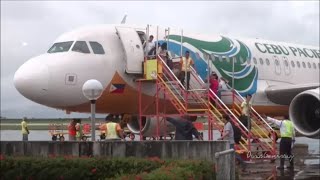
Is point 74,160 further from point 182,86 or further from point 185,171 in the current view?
point 182,86

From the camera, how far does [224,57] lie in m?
20.5

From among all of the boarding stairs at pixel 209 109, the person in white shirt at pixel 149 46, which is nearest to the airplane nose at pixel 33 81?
the person in white shirt at pixel 149 46

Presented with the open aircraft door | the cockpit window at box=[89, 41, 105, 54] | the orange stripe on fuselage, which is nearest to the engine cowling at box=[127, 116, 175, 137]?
the orange stripe on fuselage

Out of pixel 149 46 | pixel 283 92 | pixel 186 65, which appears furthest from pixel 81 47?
pixel 283 92

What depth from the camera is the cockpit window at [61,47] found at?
59.0ft

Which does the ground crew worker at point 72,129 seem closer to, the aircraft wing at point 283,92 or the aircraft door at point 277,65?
the aircraft wing at point 283,92

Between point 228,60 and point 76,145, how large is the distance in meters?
9.41

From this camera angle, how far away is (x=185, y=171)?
9.02 m

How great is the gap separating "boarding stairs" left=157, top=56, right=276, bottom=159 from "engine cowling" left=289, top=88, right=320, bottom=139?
1.89m

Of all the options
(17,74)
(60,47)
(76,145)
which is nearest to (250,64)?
(60,47)

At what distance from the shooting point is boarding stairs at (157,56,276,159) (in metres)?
15.8

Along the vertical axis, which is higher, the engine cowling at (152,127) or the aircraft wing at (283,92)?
the aircraft wing at (283,92)

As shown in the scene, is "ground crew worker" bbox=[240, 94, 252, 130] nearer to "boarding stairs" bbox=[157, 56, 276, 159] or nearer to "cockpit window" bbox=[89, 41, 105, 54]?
A: "boarding stairs" bbox=[157, 56, 276, 159]

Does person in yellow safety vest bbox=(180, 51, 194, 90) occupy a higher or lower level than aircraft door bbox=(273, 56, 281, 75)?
lower
